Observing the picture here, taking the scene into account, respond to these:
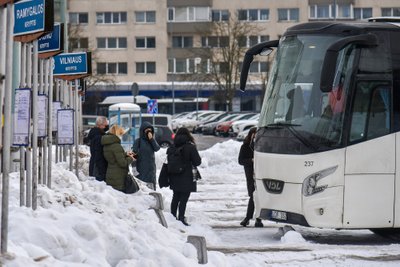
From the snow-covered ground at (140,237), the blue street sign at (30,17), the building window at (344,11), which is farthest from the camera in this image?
the building window at (344,11)

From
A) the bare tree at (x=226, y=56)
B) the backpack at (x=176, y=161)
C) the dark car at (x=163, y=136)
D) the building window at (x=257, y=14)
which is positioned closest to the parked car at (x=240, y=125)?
the dark car at (x=163, y=136)

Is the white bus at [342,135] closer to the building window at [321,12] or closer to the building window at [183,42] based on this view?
the building window at [321,12]

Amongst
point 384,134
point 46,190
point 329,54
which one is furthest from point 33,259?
point 384,134

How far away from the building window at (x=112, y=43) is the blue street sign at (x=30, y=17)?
7630 cm

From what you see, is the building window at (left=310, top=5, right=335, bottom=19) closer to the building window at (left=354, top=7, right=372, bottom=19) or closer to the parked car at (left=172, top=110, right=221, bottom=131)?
the building window at (left=354, top=7, right=372, bottom=19)

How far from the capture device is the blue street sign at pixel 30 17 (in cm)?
1052

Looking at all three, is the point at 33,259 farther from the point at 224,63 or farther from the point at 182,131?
the point at 224,63

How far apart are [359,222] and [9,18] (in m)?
6.79

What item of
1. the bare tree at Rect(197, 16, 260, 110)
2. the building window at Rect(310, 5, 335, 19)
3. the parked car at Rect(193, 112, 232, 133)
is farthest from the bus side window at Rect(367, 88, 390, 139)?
the building window at Rect(310, 5, 335, 19)

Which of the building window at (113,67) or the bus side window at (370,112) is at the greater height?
the building window at (113,67)

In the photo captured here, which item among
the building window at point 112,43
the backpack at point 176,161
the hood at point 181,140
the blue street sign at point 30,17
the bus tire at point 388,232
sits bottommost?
the bus tire at point 388,232

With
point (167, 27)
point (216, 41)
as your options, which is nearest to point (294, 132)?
point (216, 41)

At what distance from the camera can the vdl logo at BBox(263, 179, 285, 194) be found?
14125mm

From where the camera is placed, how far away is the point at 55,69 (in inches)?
731
